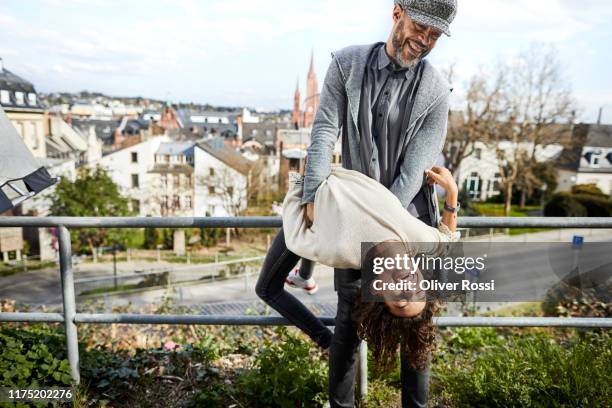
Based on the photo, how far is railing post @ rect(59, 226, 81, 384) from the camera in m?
2.23

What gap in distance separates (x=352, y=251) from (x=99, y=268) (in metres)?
25.7

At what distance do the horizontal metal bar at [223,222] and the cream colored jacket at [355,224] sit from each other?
1.22 feet

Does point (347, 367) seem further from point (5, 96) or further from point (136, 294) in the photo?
point (5, 96)

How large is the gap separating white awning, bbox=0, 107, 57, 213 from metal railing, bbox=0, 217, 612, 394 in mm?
107

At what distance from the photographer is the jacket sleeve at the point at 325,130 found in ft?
5.95

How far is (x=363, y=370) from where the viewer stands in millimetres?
2414

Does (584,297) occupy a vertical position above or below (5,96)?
below

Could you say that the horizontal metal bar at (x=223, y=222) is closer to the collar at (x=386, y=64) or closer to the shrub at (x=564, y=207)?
the collar at (x=386, y=64)

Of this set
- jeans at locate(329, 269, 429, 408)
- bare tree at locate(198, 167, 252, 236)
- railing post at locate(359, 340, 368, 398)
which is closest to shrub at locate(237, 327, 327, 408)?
railing post at locate(359, 340, 368, 398)

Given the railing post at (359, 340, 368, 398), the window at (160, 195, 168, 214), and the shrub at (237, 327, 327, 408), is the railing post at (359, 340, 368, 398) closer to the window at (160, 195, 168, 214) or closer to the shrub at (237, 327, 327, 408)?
the shrub at (237, 327, 327, 408)

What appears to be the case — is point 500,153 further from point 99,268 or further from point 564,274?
point 564,274

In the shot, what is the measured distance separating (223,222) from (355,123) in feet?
2.51

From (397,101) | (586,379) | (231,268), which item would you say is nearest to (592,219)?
(586,379)

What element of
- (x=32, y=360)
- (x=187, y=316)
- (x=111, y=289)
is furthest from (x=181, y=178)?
(x=187, y=316)
